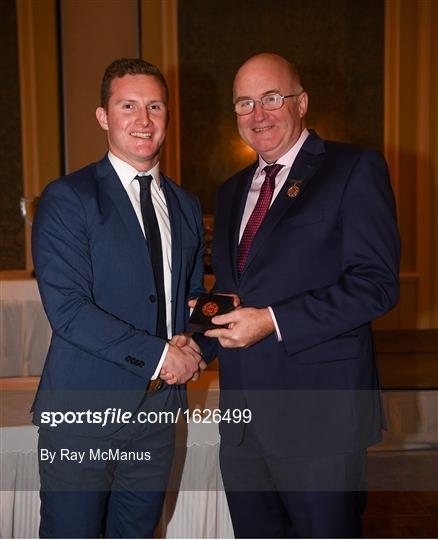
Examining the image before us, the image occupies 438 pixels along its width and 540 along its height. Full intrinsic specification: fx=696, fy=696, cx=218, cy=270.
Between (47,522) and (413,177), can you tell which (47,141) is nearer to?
(413,177)

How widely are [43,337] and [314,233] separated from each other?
2.63 m

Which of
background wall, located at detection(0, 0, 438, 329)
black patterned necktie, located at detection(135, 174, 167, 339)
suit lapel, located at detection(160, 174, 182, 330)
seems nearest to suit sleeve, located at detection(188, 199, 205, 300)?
suit lapel, located at detection(160, 174, 182, 330)

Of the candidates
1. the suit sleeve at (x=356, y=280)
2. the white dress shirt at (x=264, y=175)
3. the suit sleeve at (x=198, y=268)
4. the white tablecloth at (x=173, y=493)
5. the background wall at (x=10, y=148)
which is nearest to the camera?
the suit sleeve at (x=356, y=280)

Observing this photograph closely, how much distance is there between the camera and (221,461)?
6.73 ft

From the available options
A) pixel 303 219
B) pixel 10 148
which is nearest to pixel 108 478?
pixel 303 219

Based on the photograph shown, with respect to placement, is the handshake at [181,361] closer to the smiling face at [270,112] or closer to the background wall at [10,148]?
the smiling face at [270,112]

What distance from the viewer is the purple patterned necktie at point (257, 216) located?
1981 mm

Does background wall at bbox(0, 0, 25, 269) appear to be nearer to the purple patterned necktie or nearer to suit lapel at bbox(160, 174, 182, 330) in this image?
suit lapel at bbox(160, 174, 182, 330)

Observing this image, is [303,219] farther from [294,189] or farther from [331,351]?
[331,351]

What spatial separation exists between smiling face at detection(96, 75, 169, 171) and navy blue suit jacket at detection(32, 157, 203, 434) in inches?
4.0

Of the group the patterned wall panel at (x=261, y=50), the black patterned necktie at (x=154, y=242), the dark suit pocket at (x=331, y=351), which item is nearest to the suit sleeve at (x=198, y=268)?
the black patterned necktie at (x=154, y=242)

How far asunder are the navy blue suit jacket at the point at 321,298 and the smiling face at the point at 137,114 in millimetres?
391

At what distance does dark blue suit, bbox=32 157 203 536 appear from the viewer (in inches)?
72.3

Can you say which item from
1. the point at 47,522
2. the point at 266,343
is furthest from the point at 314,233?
the point at 47,522
